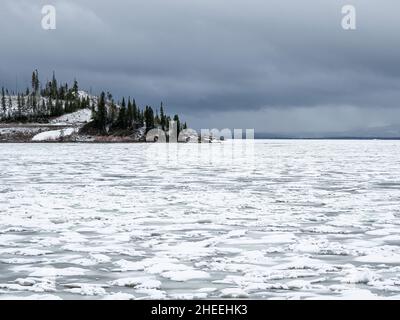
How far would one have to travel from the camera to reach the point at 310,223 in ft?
55.5

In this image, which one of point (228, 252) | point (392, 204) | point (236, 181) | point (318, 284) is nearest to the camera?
point (318, 284)

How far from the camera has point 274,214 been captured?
18781mm

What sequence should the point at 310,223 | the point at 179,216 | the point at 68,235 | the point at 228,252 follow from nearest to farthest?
the point at 228,252 < the point at 68,235 < the point at 310,223 < the point at 179,216

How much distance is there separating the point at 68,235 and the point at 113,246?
2065 mm

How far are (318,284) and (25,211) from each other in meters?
12.8

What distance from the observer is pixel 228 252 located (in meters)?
12.9
